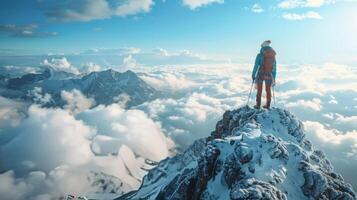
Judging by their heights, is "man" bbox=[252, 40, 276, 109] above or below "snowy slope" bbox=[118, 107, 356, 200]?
above

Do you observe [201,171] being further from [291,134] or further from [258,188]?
[291,134]

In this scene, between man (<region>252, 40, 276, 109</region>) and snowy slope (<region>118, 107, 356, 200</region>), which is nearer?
snowy slope (<region>118, 107, 356, 200</region>)

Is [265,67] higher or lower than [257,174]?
higher

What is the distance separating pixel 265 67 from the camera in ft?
125

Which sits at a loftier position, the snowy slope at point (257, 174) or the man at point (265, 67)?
the man at point (265, 67)

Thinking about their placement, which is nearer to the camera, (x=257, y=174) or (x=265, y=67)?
(x=257, y=174)

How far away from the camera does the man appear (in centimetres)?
3753

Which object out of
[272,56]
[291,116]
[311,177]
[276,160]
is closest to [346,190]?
[311,177]

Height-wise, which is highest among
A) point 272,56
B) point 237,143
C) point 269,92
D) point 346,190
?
point 272,56

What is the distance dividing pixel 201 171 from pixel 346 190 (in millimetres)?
13381

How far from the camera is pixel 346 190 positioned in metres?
29.6

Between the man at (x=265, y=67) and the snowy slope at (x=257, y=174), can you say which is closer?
the snowy slope at (x=257, y=174)

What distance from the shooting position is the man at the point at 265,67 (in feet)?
123

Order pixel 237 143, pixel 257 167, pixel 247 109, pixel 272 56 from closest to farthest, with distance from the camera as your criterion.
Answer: pixel 257 167 → pixel 237 143 → pixel 272 56 → pixel 247 109
